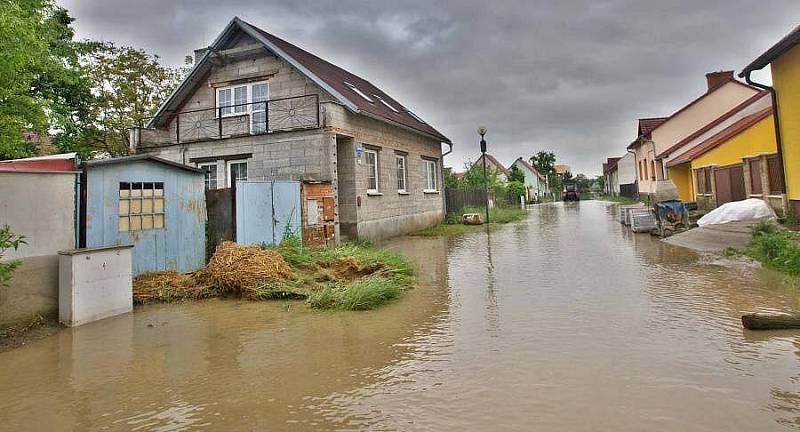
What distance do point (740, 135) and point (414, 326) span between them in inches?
688

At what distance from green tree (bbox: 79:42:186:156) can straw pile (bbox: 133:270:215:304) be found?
626 inches

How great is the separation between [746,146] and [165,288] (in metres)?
19.2

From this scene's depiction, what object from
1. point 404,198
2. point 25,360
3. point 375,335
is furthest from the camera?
point 404,198

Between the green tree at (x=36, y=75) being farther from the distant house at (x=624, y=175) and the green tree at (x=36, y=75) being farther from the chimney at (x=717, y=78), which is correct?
the distant house at (x=624, y=175)

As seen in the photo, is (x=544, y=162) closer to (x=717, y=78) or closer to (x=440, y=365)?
(x=717, y=78)

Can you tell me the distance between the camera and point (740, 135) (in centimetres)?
1720

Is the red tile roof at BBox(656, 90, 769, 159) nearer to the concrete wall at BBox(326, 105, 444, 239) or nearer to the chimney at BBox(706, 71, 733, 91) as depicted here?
the chimney at BBox(706, 71, 733, 91)

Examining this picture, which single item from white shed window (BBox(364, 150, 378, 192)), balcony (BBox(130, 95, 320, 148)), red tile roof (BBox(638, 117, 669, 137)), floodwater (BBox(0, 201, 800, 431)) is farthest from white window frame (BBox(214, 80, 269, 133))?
red tile roof (BBox(638, 117, 669, 137))

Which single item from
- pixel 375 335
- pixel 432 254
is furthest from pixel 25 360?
pixel 432 254

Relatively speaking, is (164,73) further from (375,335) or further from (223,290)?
(375,335)

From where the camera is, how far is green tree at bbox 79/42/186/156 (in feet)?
67.4

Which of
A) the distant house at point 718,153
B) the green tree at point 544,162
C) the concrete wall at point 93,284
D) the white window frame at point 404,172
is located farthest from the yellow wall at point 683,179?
the green tree at point 544,162

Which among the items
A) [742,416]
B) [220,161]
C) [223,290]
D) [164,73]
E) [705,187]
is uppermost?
[164,73]

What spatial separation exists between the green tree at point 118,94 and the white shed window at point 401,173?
12272 millimetres
